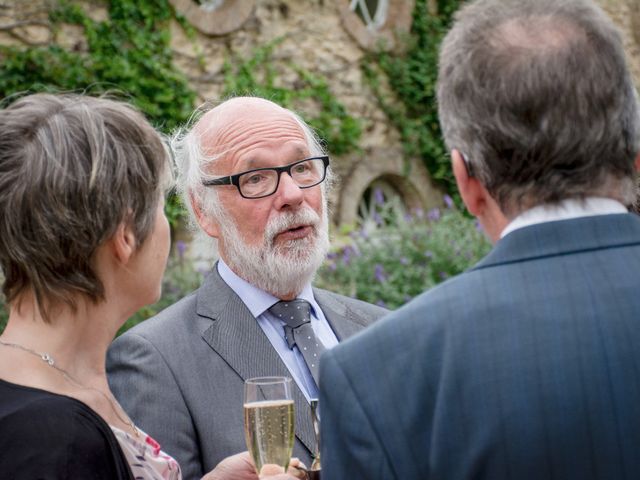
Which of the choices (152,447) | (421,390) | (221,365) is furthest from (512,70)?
(221,365)

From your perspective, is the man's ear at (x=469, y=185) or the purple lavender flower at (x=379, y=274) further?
the purple lavender flower at (x=379, y=274)

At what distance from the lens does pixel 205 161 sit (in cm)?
324

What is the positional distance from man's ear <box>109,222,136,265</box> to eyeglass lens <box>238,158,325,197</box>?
1191 millimetres

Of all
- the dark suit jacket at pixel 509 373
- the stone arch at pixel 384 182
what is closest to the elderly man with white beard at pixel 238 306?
the dark suit jacket at pixel 509 373

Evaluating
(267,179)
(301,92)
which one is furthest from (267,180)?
(301,92)

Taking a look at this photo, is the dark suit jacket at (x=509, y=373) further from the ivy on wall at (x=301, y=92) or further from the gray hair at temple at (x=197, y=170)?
the ivy on wall at (x=301, y=92)

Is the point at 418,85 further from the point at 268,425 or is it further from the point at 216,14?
the point at 268,425

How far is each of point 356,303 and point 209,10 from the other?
5.92m

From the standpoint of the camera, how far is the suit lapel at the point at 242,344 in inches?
108

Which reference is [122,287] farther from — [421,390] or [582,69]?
[582,69]

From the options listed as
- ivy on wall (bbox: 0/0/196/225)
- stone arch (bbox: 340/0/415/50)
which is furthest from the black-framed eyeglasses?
stone arch (bbox: 340/0/415/50)

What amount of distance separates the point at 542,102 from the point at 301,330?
5.29 ft

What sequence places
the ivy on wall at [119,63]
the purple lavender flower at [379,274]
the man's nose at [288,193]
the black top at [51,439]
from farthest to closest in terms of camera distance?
the ivy on wall at [119,63] < the purple lavender flower at [379,274] < the man's nose at [288,193] < the black top at [51,439]

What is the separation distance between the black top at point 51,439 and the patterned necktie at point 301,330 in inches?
44.3
